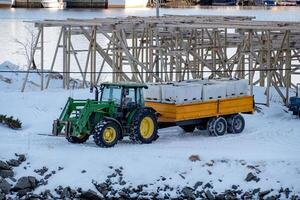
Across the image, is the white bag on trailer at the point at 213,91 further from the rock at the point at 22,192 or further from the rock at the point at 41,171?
the rock at the point at 22,192

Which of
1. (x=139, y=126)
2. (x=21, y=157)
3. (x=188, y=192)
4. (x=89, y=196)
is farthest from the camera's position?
(x=139, y=126)

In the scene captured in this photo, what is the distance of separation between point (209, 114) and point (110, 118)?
12.0 ft

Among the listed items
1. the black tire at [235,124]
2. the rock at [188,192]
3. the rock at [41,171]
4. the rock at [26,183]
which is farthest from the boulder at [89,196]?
the black tire at [235,124]

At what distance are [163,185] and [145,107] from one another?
11.5 ft

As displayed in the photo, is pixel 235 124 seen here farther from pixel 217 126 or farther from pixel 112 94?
pixel 112 94

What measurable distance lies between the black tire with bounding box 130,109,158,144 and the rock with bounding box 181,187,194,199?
320 cm

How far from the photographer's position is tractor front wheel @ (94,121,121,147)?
23875 mm

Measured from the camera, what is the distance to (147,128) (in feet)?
81.9

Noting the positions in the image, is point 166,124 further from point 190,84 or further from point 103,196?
point 103,196

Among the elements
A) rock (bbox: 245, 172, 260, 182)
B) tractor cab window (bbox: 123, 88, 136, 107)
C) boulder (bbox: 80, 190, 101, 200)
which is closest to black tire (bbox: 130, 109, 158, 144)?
tractor cab window (bbox: 123, 88, 136, 107)

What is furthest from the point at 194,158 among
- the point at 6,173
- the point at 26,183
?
the point at 6,173

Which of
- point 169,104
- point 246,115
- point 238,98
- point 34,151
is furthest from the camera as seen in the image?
point 246,115

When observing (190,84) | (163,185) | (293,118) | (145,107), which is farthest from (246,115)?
(163,185)

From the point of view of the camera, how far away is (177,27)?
3469cm
